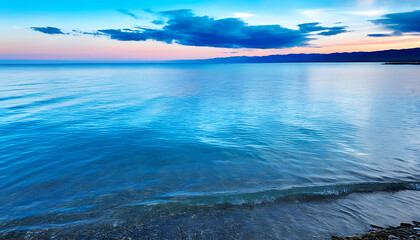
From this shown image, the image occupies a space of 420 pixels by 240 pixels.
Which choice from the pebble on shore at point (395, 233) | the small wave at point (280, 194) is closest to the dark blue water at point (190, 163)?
the small wave at point (280, 194)

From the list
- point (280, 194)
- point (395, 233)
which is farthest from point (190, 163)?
point (395, 233)

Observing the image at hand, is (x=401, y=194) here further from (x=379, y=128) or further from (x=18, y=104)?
(x=18, y=104)

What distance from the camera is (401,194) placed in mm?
9383

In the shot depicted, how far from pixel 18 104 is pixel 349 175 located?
3922 centimetres

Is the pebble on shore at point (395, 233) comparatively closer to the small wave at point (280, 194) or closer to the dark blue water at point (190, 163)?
the dark blue water at point (190, 163)

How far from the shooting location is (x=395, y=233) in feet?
21.7

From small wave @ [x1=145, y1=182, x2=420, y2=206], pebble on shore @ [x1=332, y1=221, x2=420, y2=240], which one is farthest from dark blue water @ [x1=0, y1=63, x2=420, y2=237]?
pebble on shore @ [x1=332, y1=221, x2=420, y2=240]

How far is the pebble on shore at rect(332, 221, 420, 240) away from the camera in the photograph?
6414mm

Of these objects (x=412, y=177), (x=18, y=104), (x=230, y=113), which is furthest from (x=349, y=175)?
(x=18, y=104)

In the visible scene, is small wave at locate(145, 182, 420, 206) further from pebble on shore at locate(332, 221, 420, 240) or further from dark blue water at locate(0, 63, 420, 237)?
pebble on shore at locate(332, 221, 420, 240)

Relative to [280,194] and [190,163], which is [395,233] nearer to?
[280,194]

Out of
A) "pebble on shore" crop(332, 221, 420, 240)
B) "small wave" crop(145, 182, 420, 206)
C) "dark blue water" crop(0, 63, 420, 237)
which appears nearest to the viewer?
"pebble on shore" crop(332, 221, 420, 240)

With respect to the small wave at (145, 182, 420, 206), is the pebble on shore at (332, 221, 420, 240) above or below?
above

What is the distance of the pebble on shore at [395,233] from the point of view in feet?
21.0
